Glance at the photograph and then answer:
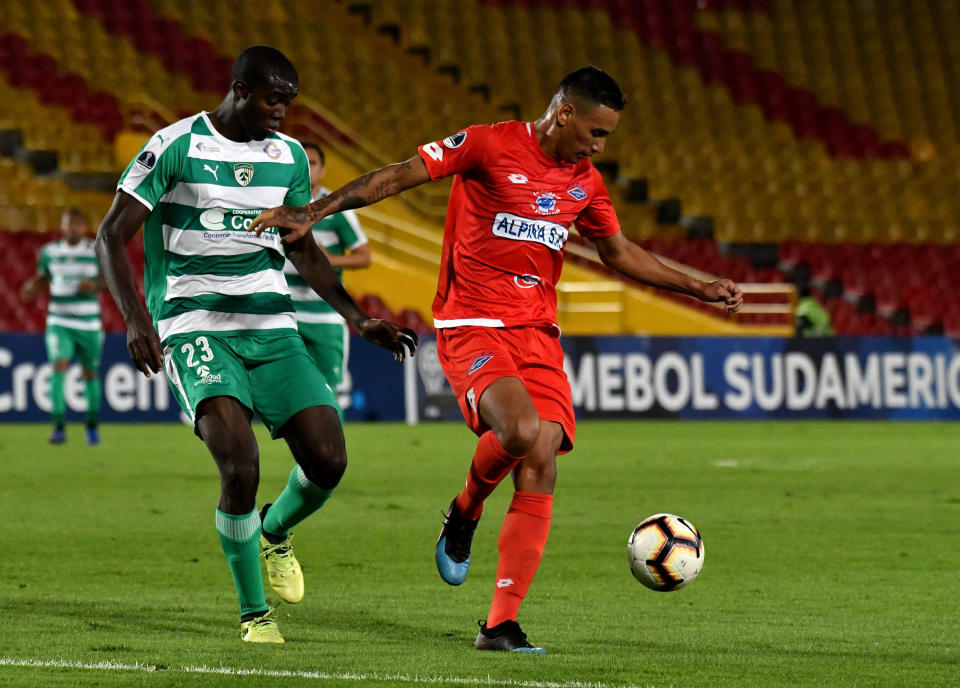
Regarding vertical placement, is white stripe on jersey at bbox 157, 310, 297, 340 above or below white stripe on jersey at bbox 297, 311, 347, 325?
below

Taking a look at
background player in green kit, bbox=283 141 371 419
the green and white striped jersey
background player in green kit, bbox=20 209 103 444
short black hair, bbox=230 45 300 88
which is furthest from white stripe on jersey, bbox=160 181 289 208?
the green and white striped jersey

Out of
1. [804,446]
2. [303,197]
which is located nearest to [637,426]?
[804,446]

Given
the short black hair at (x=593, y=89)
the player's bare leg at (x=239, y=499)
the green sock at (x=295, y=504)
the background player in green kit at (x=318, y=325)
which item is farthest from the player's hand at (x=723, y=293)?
the background player in green kit at (x=318, y=325)

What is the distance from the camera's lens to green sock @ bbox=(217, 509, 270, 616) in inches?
210

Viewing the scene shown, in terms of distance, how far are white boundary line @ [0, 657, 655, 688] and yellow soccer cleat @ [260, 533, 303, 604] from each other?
1.24m

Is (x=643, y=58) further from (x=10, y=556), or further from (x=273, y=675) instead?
(x=273, y=675)

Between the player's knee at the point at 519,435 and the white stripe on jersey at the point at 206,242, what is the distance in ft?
3.92

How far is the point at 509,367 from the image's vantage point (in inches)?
220

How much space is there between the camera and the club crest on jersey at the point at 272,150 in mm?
5754

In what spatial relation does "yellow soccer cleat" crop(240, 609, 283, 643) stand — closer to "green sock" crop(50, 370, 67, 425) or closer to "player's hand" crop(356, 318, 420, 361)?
"player's hand" crop(356, 318, 420, 361)

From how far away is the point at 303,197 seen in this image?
5895 millimetres

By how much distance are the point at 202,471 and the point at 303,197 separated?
6860mm

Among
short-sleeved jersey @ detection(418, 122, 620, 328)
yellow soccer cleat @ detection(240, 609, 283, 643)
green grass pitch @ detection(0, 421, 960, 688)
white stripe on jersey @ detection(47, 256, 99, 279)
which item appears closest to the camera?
green grass pitch @ detection(0, 421, 960, 688)

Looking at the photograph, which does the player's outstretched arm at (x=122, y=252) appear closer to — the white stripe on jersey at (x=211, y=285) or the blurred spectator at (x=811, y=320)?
the white stripe on jersey at (x=211, y=285)
